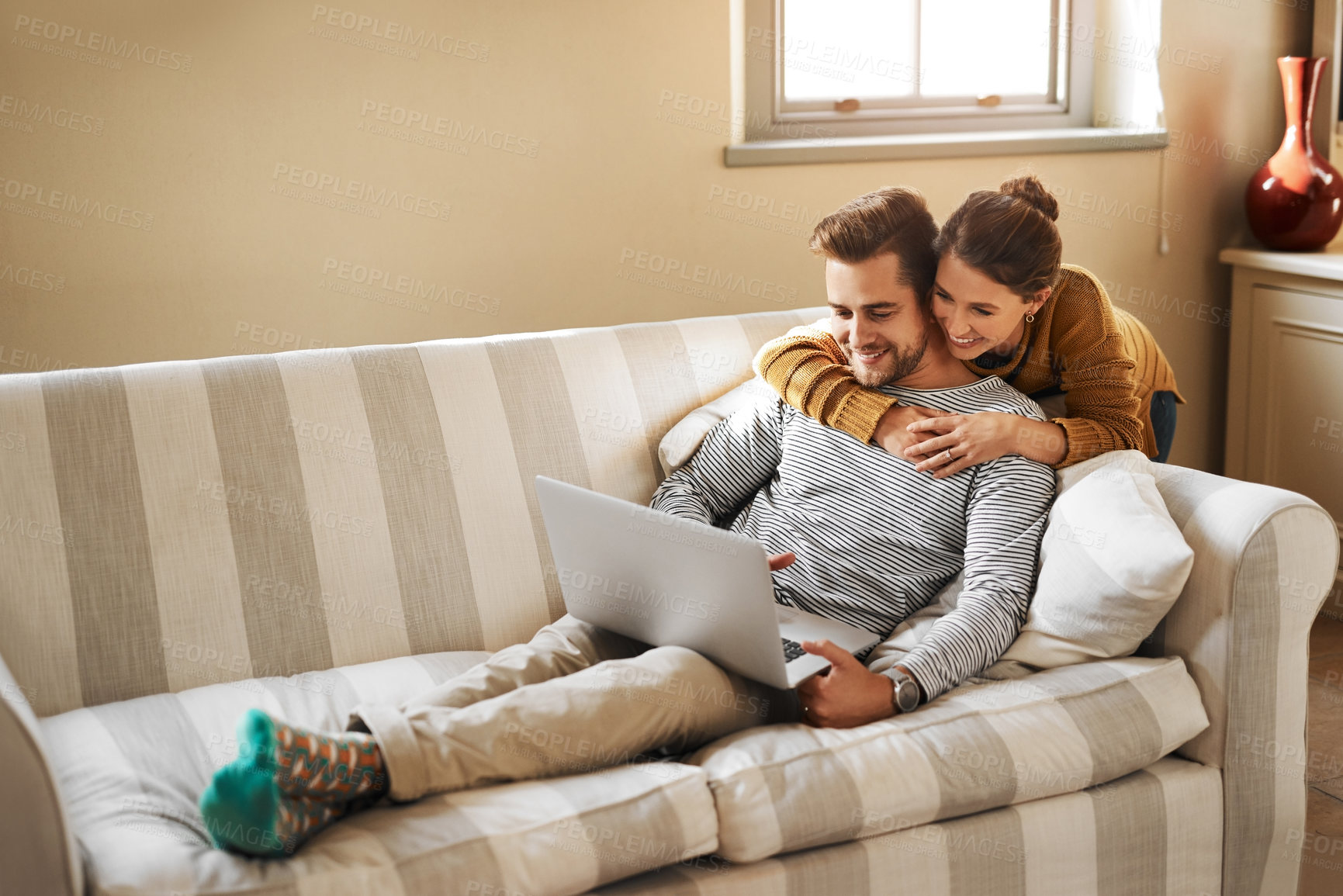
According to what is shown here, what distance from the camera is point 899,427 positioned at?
1.62m

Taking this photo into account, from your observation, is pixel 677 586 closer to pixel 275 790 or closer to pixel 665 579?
pixel 665 579

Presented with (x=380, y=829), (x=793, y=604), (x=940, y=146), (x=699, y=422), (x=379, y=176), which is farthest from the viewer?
(x=940, y=146)

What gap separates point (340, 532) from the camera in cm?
167

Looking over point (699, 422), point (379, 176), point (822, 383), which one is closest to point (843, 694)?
point (822, 383)

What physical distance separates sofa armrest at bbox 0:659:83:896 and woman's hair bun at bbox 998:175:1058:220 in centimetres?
137

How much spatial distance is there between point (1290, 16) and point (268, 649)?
2.89 meters

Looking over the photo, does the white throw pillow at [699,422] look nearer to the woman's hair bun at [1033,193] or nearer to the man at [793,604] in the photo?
the man at [793,604]

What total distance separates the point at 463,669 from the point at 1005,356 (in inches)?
36.2

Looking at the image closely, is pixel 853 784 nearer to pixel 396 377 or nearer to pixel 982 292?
pixel 982 292

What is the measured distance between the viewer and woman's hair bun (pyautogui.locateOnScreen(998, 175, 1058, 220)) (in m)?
1.64

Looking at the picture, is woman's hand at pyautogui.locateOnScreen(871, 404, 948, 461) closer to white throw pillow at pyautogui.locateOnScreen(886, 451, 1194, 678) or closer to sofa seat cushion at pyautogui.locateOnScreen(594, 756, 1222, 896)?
white throw pillow at pyautogui.locateOnScreen(886, 451, 1194, 678)

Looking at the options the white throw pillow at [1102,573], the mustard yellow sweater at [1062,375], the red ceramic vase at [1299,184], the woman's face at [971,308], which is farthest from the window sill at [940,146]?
the white throw pillow at [1102,573]

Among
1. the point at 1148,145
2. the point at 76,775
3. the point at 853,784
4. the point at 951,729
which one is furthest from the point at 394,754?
the point at 1148,145

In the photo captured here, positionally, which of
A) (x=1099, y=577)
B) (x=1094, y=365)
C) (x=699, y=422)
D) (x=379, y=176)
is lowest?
(x=1099, y=577)
